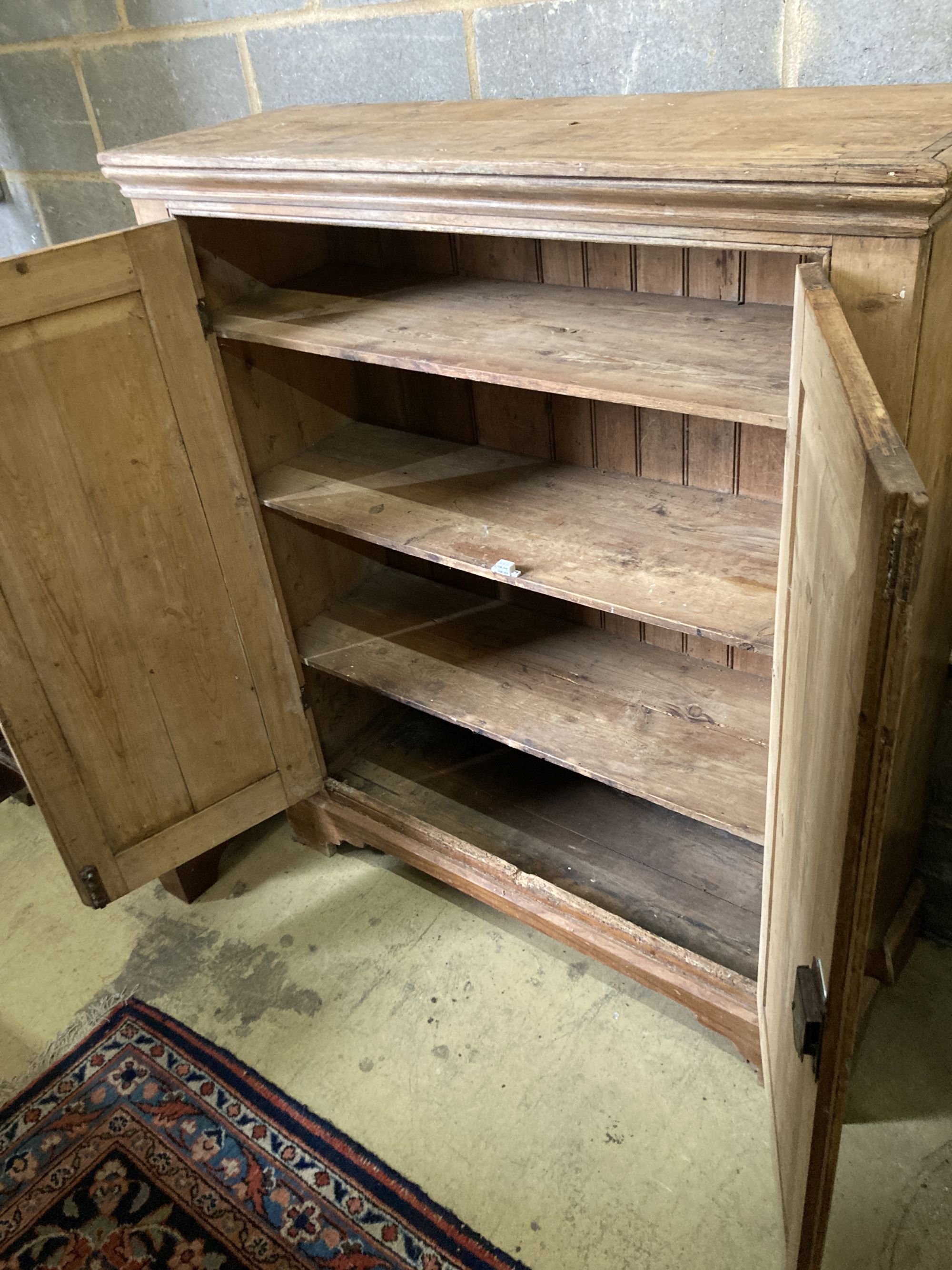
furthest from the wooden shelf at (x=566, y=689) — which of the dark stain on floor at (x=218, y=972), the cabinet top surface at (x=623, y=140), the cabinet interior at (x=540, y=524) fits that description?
the cabinet top surface at (x=623, y=140)

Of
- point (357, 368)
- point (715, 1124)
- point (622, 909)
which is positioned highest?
point (357, 368)

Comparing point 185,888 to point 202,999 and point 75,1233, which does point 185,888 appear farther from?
point 75,1233

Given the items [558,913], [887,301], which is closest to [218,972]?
[558,913]

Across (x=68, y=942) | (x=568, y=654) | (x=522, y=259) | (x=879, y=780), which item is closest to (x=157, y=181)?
(x=522, y=259)

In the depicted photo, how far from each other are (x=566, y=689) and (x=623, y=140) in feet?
3.09

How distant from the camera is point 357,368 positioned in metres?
2.00

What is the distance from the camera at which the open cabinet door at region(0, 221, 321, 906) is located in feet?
4.72

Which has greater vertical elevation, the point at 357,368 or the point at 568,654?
the point at 357,368

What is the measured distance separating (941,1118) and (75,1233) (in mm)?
1406

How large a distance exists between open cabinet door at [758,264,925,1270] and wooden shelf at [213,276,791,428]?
0.54 feet

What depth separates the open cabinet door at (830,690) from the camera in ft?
1.96

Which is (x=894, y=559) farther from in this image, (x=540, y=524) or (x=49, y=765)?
(x=49, y=765)

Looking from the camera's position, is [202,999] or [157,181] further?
[202,999]

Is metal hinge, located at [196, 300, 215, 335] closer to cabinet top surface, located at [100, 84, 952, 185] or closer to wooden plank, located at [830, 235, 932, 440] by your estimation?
cabinet top surface, located at [100, 84, 952, 185]
